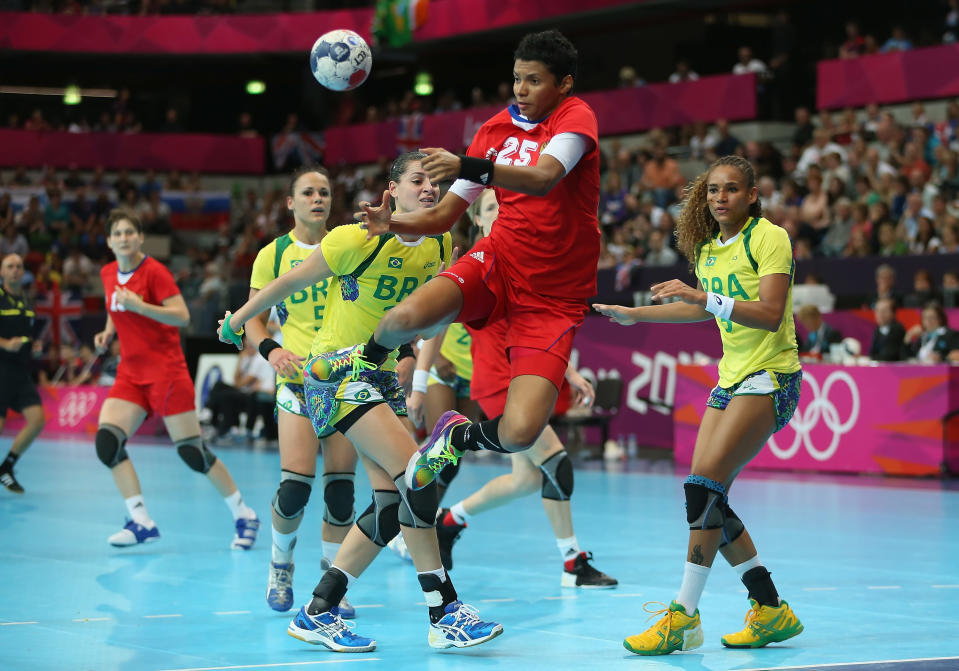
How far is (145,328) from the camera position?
29.5 ft

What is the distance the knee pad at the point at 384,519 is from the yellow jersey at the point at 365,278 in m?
0.59

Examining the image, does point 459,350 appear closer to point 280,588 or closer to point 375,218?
point 280,588

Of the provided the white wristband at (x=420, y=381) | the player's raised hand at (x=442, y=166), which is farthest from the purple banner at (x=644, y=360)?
the player's raised hand at (x=442, y=166)

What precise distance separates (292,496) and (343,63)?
98.5 inches

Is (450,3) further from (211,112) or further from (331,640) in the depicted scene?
(331,640)

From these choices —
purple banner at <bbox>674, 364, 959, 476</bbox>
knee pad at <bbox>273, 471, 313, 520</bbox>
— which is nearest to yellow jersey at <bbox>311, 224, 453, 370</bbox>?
knee pad at <bbox>273, 471, 313, 520</bbox>

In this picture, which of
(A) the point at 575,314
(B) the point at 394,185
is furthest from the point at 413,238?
(A) the point at 575,314

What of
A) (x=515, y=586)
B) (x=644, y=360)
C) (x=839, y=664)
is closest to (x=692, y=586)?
(x=839, y=664)

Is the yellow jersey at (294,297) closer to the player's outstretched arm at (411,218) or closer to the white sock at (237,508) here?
the player's outstretched arm at (411,218)

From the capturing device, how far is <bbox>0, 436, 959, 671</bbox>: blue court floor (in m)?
5.41

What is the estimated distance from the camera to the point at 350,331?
5871 millimetres

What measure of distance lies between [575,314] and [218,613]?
2453 millimetres

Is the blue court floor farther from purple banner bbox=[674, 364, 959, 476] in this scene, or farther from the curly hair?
the curly hair

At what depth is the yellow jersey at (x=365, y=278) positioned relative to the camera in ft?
18.8
